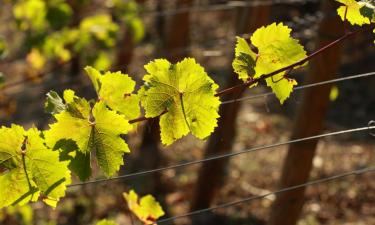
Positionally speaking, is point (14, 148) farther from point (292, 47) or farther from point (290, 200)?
point (290, 200)

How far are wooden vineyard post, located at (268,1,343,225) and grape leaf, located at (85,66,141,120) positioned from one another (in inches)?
56.7

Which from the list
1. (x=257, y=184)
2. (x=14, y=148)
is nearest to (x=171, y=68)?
(x=14, y=148)

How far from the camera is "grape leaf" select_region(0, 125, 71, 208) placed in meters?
1.48

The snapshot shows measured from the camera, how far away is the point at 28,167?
149 centimetres

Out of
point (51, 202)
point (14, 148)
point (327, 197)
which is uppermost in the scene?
point (14, 148)

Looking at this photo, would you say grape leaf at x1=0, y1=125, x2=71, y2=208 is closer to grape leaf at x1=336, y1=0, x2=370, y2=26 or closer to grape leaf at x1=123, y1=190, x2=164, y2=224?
grape leaf at x1=123, y1=190, x2=164, y2=224

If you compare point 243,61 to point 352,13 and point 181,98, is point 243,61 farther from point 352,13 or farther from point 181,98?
point 352,13

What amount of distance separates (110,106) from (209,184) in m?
3.64

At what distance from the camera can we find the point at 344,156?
251 inches

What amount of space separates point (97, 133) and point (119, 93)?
0.65ft

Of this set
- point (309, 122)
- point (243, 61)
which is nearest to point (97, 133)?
point (243, 61)

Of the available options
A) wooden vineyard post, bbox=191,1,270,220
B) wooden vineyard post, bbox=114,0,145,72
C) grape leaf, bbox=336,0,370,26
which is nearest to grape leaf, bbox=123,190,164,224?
grape leaf, bbox=336,0,370,26

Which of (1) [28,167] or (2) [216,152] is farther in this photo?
(2) [216,152]

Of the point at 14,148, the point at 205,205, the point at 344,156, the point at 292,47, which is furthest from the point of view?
the point at 344,156
